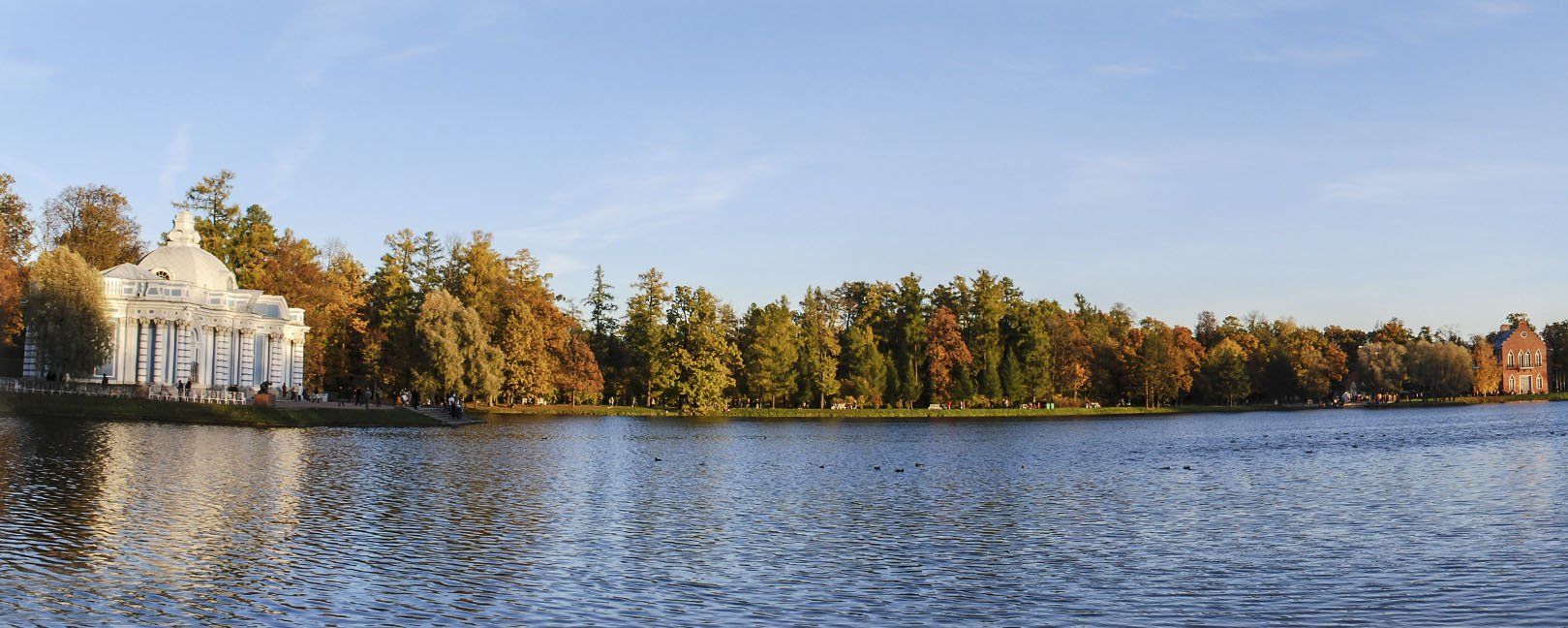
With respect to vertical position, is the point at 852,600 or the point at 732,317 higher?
the point at 732,317

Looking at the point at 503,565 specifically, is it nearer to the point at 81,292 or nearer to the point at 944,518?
the point at 944,518

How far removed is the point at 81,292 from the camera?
62688 millimetres

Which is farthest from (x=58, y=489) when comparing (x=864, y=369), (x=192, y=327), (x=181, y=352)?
(x=864, y=369)

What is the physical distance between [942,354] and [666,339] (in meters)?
29.5

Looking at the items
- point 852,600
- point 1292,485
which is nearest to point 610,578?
point 852,600

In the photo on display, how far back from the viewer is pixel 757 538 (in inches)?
843

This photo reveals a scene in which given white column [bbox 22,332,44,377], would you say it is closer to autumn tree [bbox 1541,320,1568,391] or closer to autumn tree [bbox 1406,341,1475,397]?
autumn tree [bbox 1406,341,1475,397]

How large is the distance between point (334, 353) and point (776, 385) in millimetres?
36544

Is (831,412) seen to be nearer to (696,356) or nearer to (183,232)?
(696,356)

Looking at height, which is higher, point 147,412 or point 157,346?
point 157,346

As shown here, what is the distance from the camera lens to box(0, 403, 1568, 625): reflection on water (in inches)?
590

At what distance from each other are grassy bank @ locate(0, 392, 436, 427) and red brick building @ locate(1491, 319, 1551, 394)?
496 feet

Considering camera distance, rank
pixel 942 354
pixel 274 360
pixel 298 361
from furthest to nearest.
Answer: pixel 942 354, pixel 298 361, pixel 274 360

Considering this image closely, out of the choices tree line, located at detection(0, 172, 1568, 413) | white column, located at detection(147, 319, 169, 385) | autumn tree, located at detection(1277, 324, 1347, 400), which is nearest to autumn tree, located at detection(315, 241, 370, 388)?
tree line, located at detection(0, 172, 1568, 413)
